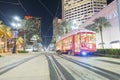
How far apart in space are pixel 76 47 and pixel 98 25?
38.3 m

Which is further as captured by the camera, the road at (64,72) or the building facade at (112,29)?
the building facade at (112,29)

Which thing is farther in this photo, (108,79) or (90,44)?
(90,44)

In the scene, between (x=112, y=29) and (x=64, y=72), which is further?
(x=112, y=29)

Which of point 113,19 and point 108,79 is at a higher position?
point 113,19

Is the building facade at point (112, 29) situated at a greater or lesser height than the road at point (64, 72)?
greater

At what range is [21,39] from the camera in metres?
119

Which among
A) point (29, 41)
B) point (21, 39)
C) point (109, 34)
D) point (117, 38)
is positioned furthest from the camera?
point (29, 41)

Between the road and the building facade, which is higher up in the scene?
the building facade

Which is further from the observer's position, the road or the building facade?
the building facade

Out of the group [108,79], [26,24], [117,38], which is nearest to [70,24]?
[26,24]

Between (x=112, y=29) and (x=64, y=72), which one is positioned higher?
(x=112, y=29)

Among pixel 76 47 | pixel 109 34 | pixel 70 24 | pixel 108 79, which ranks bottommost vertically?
pixel 108 79

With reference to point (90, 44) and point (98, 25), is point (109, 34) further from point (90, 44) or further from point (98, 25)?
point (90, 44)

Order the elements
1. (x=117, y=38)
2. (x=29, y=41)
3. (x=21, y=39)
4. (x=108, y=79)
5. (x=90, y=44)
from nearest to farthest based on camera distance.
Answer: (x=108, y=79) → (x=90, y=44) → (x=117, y=38) → (x=21, y=39) → (x=29, y=41)
